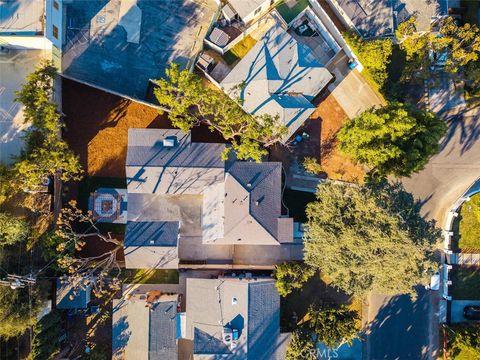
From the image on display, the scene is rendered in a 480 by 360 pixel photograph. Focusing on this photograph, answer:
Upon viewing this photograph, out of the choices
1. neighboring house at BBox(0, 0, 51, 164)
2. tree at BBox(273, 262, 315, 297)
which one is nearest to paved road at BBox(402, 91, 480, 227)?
tree at BBox(273, 262, 315, 297)

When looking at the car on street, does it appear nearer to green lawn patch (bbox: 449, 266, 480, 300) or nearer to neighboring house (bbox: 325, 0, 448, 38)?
green lawn patch (bbox: 449, 266, 480, 300)

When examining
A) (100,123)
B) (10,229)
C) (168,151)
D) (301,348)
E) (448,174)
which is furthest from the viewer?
(448,174)

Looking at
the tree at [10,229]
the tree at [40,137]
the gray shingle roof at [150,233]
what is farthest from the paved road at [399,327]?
the tree at [10,229]

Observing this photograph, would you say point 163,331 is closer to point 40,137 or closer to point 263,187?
point 263,187

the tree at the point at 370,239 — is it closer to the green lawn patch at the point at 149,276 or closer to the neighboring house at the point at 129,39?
the green lawn patch at the point at 149,276

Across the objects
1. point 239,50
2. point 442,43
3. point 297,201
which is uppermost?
point 239,50

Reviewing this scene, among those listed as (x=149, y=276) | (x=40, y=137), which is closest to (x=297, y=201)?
(x=149, y=276)

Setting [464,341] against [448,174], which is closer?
[464,341]
